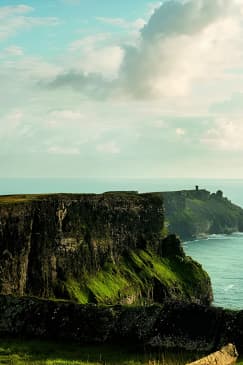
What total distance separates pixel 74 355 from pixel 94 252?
3284 inches

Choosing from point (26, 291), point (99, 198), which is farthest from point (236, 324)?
point (99, 198)

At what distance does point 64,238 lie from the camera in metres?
102

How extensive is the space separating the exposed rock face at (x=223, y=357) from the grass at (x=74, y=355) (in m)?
1.54

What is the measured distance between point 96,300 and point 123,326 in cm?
6861

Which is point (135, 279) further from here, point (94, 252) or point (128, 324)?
point (128, 324)

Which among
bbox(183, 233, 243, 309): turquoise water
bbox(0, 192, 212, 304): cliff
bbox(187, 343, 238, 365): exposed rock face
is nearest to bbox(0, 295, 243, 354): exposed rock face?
bbox(187, 343, 238, 365): exposed rock face

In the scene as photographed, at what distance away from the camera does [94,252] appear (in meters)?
112

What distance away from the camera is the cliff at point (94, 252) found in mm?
88062

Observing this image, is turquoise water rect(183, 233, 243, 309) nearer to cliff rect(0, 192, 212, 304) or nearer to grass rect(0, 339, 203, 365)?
cliff rect(0, 192, 212, 304)

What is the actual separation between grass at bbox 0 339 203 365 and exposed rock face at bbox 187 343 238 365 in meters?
1.54

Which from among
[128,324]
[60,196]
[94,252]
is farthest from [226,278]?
[128,324]

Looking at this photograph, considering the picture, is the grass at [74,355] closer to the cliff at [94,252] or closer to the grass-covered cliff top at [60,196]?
the cliff at [94,252]

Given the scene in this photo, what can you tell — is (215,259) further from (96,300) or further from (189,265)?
(96,300)

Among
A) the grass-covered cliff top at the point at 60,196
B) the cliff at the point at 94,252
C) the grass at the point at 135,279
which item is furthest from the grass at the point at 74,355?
the grass at the point at 135,279
